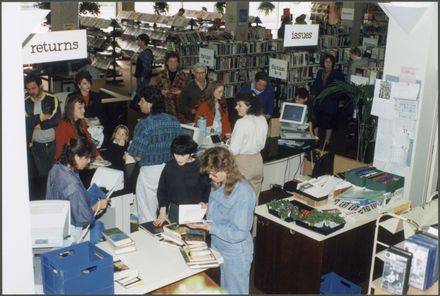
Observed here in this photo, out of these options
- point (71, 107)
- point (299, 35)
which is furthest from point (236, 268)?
point (299, 35)

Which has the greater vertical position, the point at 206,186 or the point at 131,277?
the point at 206,186

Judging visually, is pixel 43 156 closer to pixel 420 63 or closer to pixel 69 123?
pixel 69 123

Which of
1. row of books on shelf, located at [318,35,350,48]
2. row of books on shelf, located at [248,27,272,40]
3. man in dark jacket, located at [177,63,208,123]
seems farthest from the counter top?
row of books on shelf, located at [248,27,272,40]

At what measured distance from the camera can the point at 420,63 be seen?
542 cm

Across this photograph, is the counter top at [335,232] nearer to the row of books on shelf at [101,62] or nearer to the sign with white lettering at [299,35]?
the sign with white lettering at [299,35]

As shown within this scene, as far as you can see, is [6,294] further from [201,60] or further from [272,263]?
[201,60]

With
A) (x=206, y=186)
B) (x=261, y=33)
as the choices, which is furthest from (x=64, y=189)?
(x=261, y=33)

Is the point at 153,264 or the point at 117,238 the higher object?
the point at 117,238

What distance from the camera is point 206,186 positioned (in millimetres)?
5211

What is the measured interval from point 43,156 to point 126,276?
273 centimetres

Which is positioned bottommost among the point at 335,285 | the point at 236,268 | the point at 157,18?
the point at 335,285

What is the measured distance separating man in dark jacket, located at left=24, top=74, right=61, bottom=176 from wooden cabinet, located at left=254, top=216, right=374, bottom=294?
2.52 metres

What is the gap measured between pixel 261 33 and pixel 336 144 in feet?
17.9

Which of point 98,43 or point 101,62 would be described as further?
point 98,43
